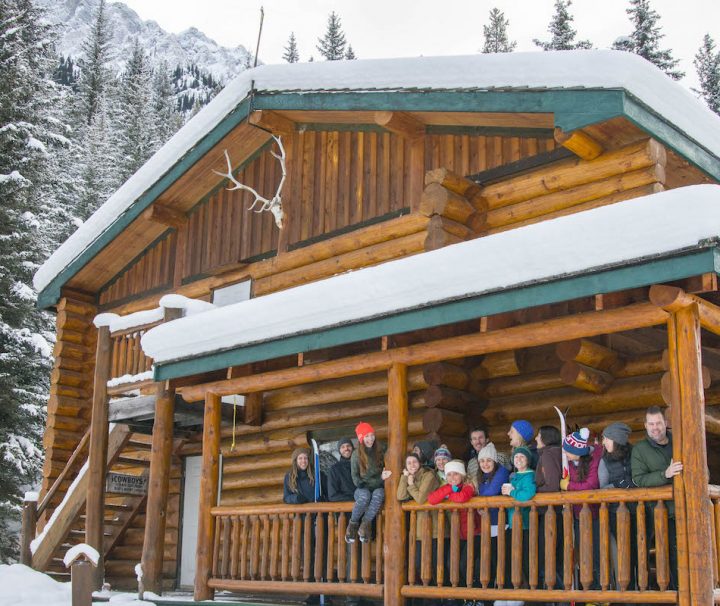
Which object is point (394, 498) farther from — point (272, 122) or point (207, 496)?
point (272, 122)

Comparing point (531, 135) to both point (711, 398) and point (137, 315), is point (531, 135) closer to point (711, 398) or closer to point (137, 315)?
point (711, 398)

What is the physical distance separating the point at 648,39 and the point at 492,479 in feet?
93.6

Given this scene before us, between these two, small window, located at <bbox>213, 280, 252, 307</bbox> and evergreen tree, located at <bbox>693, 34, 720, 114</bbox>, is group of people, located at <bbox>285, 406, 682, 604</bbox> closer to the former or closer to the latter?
small window, located at <bbox>213, 280, 252, 307</bbox>

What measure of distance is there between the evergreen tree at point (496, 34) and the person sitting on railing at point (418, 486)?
53.2m

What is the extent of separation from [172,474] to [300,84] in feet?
22.7

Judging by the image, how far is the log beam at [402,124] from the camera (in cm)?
1234

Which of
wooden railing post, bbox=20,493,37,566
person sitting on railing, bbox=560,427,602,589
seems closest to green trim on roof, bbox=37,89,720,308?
person sitting on railing, bbox=560,427,602,589

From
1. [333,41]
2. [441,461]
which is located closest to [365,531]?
[441,461]

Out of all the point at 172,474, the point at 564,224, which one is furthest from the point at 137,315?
the point at 564,224

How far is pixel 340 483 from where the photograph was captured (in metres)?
10.2

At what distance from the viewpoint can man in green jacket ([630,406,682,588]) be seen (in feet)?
23.9

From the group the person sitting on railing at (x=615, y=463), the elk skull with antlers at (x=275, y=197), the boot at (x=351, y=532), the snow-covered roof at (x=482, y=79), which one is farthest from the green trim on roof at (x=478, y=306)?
the elk skull with antlers at (x=275, y=197)

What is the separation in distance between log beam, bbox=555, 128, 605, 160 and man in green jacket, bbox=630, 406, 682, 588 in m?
3.81

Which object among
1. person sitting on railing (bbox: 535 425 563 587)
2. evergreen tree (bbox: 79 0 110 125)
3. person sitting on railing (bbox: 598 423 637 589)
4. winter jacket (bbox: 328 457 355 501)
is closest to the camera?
person sitting on railing (bbox: 598 423 637 589)
